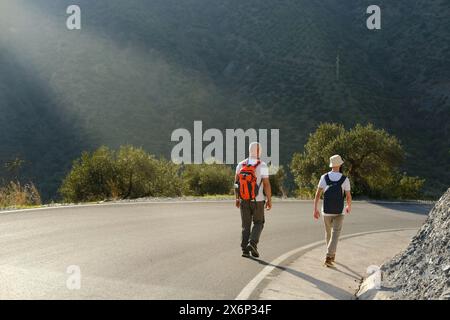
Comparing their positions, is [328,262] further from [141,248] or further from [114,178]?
[114,178]

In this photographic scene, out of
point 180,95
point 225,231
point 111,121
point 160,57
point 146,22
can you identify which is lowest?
point 225,231

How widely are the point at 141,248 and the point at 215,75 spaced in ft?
174

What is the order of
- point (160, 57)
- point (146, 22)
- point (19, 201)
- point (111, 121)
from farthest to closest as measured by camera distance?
point (146, 22), point (160, 57), point (111, 121), point (19, 201)

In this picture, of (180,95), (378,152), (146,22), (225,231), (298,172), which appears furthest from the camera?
(146,22)

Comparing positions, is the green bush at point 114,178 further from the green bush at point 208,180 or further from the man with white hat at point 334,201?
A: the man with white hat at point 334,201

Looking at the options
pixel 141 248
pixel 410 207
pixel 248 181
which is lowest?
pixel 410 207

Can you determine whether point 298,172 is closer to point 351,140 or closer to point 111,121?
point 351,140

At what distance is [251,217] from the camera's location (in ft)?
27.9

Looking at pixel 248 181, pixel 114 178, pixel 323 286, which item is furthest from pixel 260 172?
pixel 114 178

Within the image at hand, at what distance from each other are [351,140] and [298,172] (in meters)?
3.41

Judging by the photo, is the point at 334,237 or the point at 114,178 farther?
the point at 114,178

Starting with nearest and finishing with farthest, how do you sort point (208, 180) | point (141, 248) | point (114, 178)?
point (141, 248)
point (114, 178)
point (208, 180)
